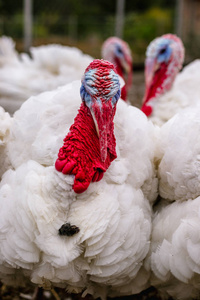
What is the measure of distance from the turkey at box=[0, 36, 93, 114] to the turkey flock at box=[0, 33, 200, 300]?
2402mm

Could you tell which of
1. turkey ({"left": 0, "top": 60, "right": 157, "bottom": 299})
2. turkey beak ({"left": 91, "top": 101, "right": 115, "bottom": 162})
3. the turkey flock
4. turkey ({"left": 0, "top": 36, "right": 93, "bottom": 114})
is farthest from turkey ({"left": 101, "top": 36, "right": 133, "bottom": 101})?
turkey beak ({"left": 91, "top": 101, "right": 115, "bottom": 162})

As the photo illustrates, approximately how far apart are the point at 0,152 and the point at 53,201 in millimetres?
634

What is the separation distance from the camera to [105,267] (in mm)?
2410

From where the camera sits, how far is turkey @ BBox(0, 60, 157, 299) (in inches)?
92.2

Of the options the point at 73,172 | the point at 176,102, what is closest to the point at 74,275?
the point at 73,172

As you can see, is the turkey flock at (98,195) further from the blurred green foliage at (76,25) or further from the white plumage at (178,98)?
the blurred green foliage at (76,25)

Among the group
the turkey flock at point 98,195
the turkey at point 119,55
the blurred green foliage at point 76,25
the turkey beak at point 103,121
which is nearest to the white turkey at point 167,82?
the turkey at point 119,55

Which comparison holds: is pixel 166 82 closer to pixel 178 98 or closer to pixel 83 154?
pixel 178 98

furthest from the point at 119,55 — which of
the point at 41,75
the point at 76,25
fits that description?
the point at 76,25

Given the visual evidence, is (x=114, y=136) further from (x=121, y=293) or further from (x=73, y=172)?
(x=121, y=293)

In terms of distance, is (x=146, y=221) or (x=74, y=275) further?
(x=146, y=221)

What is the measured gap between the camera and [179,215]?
8.38 feet

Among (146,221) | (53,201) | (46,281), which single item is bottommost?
(46,281)

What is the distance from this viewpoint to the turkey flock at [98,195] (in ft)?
7.72
